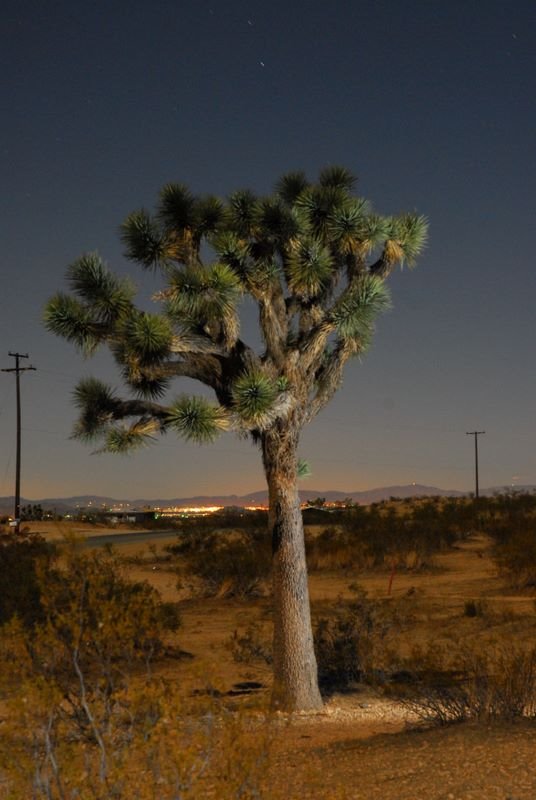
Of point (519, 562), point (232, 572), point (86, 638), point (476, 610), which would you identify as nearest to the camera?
point (86, 638)

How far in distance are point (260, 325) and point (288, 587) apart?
2932mm

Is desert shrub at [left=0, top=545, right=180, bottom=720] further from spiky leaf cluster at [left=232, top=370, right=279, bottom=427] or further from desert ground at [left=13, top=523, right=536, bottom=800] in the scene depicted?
spiky leaf cluster at [left=232, top=370, right=279, bottom=427]

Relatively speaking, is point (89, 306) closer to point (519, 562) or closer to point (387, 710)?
point (387, 710)

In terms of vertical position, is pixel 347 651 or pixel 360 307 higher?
pixel 360 307

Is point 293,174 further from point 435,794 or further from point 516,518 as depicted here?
point 516,518

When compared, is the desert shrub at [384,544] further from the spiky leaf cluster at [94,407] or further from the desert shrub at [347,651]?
the spiky leaf cluster at [94,407]

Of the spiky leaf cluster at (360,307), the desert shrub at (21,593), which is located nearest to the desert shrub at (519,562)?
the desert shrub at (21,593)

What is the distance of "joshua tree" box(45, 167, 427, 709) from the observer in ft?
30.8

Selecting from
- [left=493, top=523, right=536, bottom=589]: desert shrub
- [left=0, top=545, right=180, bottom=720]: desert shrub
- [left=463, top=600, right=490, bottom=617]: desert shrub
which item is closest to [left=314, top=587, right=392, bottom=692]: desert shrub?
[left=0, top=545, right=180, bottom=720]: desert shrub

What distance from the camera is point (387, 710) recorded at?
9.67 meters

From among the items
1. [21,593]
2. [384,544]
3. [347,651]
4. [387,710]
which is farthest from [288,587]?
[384,544]

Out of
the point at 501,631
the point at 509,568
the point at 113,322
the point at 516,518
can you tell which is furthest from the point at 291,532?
the point at 516,518

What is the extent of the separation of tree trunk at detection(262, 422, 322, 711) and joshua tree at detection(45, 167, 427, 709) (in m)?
0.01

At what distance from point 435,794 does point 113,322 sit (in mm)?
6035
